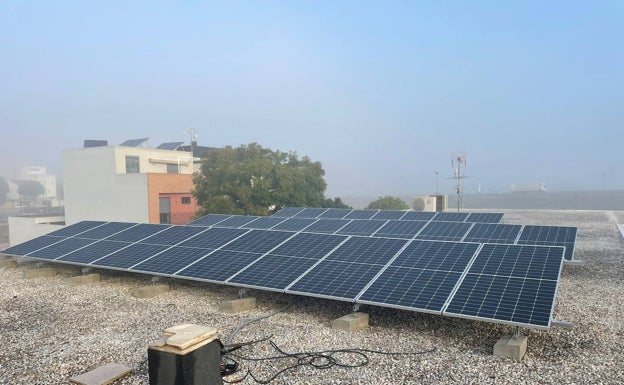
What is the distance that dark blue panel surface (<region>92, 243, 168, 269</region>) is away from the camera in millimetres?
14562

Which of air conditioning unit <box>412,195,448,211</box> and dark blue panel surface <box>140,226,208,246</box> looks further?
air conditioning unit <box>412,195,448,211</box>

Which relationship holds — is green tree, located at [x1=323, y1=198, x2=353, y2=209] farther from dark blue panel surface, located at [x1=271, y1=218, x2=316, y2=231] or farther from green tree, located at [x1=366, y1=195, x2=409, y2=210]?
dark blue panel surface, located at [x1=271, y1=218, x2=316, y2=231]

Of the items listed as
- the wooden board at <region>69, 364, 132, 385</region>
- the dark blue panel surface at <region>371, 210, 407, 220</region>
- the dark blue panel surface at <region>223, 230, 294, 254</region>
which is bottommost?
the wooden board at <region>69, 364, 132, 385</region>

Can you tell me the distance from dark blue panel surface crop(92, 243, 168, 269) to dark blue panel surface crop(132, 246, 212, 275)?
1.39 ft

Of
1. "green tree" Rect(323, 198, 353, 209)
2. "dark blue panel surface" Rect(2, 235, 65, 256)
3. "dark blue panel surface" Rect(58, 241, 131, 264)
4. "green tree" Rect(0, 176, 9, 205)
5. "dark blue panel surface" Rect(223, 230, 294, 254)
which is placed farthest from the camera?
"green tree" Rect(0, 176, 9, 205)

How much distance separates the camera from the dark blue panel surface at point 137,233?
17.5 m

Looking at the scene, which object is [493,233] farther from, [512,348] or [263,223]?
[512,348]

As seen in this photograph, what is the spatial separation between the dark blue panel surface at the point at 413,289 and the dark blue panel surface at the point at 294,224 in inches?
436

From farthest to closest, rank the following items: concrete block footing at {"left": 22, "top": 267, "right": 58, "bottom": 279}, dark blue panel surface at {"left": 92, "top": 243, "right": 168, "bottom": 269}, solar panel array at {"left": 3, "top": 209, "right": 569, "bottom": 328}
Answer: concrete block footing at {"left": 22, "top": 267, "right": 58, "bottom": 279}
dark blue panel surface at {"left": 92, "top": 243, "right": 168, "bottom": 269}
solar panel array at {"left": 3, "top": 209, "right": 569, "bottom": 328}

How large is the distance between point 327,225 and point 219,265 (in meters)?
10.1

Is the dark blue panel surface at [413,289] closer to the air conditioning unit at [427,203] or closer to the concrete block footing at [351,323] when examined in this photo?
the concrete block footing at [351,323]

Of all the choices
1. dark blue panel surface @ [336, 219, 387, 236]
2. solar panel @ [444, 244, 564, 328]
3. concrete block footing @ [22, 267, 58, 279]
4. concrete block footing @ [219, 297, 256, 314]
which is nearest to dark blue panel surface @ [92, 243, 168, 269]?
concrete block footing @ [22, 267, 58, 279]

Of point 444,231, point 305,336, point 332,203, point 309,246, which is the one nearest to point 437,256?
point 309,246

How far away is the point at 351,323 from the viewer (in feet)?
31.7
